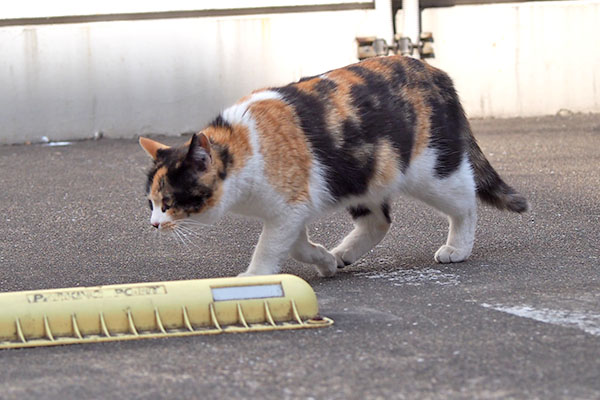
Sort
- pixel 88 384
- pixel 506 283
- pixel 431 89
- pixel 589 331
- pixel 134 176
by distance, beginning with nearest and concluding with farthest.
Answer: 1. pixel 88 384
2. pixel 589 331
3. pixel 506 283
4. pixel 431 89
5. pixel 134 176

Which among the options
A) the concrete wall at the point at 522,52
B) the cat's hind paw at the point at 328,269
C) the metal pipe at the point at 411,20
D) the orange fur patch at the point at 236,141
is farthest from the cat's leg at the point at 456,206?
the concrete wall at the point at 522,52

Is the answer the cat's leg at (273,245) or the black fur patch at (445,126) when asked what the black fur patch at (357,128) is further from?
the cat's leg at (273,245)

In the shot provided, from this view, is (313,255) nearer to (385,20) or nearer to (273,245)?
(273,245)

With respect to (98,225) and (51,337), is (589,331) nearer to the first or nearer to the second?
(51,337)

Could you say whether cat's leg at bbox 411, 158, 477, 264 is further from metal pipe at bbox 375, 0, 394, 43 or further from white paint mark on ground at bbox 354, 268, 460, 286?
metal pipe at bbox 375, 0, 394, 43

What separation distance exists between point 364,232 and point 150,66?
590 centimetres

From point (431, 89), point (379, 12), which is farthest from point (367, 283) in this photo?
point (379, 12)

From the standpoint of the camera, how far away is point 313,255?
5.04 m

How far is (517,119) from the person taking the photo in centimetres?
1096

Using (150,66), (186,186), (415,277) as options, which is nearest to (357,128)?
(415,277)

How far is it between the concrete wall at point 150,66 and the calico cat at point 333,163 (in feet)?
18.0

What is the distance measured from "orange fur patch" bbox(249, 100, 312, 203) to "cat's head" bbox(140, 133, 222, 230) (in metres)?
0.28

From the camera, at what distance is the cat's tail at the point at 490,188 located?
554 centimetres

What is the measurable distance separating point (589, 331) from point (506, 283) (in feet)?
3.15
